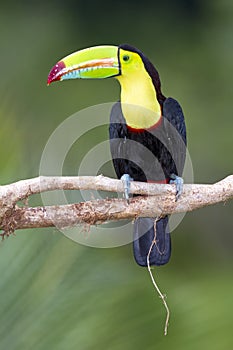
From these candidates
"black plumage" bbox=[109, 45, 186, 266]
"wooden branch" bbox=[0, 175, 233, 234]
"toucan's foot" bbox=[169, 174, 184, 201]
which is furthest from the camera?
"black plumage" bbox=[109, 45, 186, 266]

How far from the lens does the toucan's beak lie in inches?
94.7

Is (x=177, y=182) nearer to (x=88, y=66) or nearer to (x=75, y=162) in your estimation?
(x=88, y=66)

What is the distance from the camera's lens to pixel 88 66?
242 cm

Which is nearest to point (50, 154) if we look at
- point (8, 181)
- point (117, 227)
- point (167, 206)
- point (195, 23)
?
point (117, 227)

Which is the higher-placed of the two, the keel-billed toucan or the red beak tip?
the red beak tip

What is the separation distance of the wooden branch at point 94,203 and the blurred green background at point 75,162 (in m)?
0.26

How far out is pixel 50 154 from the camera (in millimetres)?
3033

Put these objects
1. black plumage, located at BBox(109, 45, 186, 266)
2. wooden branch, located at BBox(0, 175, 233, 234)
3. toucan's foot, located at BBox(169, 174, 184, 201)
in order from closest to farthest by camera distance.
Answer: wooden branch, located at BBox(0, 175, 233, 234)
toucan's foot, located at BBox(169, 174, 184, 201)
black plumage, located at BBox(109, 45, 186, 266)

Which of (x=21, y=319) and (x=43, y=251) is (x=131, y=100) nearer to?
(x=43, y=251)

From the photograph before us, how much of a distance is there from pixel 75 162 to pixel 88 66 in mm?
1127

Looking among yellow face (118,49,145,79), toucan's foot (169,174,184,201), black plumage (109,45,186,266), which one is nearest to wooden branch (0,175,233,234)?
toucan's foot (169,174,184,201)

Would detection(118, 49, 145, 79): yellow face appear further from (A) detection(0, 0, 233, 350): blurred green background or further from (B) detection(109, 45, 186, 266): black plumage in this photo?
(A) detection(0, 0, 233, 350): blurred green background

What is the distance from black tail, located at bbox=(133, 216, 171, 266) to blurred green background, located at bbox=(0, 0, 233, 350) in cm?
8

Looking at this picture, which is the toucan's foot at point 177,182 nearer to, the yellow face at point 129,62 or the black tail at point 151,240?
the black tail at point 151,240
